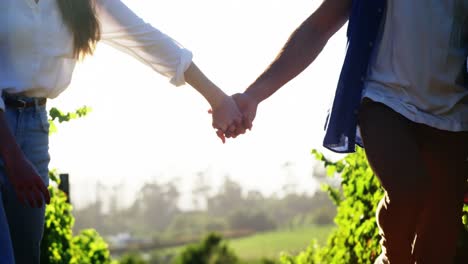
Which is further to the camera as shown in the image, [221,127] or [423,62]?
[221,127]

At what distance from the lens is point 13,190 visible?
143 inches

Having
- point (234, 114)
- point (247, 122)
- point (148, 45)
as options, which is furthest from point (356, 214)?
point (148, 45)

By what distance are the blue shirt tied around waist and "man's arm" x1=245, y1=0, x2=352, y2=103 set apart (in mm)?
227

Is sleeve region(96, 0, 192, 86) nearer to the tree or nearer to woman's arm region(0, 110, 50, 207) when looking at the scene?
woman's arm region(0, 110, 50, 207)

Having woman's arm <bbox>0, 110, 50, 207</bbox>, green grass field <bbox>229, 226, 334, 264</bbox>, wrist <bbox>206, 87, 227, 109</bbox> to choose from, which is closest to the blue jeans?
woman's arm <bbox>0, 110, 50, 207</bbox>

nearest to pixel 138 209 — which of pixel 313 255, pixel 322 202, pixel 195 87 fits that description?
pixel 322 202

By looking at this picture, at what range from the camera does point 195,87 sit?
436cm

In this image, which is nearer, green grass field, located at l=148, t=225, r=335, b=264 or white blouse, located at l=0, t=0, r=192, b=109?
white blouse, located at l=0, t=0, r=192, b=109

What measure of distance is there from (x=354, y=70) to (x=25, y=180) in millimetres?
1444

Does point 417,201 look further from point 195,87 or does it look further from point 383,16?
point 195,87

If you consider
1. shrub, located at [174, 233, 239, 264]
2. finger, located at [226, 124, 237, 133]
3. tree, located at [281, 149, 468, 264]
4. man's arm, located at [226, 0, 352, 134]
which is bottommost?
shrub, located at [174, 233, 239, 264]

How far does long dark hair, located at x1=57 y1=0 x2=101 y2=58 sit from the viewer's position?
3.71m

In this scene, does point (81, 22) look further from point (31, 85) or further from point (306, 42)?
point (306, 42)

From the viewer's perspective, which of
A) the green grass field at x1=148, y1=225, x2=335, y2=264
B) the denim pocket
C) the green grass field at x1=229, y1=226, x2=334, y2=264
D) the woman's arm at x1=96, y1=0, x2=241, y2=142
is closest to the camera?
the denim pocket
